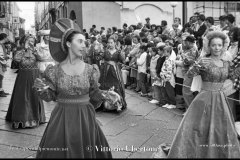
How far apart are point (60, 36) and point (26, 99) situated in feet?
10.6

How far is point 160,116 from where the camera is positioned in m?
7.55

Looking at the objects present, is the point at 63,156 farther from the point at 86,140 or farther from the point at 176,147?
the point at 176,147

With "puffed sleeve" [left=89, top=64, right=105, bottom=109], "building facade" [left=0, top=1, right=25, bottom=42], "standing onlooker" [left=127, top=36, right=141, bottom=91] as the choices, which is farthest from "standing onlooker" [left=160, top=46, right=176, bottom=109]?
"building facade" [left=0, top=1, right=25, bottom=42]

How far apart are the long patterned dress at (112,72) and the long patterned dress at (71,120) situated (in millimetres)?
4179

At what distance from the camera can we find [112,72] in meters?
8.01

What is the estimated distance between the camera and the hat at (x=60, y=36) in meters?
3.73

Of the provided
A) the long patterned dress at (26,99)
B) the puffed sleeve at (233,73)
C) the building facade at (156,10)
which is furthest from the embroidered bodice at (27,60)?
the building facade at (156,10)

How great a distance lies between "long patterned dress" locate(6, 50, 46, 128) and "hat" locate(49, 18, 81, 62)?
302cm

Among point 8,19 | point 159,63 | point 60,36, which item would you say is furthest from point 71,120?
point 8,19

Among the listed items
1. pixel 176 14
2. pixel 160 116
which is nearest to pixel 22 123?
pixel 160 116

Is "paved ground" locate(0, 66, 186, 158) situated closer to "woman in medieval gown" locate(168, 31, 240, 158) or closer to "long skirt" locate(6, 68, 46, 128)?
"long skirt" locate(6, 68, 46, 128)

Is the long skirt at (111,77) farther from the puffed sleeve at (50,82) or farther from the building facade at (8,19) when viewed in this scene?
the building facade at (8,19)

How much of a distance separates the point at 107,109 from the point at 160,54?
2.03 metres

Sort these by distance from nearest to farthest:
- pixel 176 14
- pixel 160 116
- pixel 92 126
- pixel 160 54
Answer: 1. pixel 92 126
2. pixel 160 116
3. pixel 160 54
4. pixel 176 14
